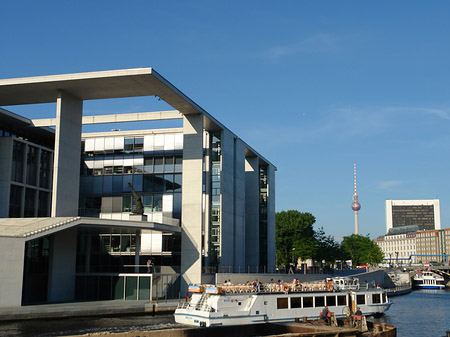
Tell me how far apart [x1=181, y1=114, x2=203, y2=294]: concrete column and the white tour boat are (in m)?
13.9

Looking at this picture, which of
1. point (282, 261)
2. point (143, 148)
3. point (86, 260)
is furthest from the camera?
point (282, 261)

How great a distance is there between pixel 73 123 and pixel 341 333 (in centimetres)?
3248

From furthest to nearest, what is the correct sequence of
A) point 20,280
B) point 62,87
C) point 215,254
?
point 215,254 → point 62,87 → point 20,280

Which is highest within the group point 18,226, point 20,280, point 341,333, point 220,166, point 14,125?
point 14,125

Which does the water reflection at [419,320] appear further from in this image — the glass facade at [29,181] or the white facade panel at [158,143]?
the glass facade at [29,181]

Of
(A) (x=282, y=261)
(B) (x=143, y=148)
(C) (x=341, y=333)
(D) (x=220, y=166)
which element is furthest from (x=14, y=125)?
(A) (x=282, y=261)

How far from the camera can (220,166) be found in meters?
63.5

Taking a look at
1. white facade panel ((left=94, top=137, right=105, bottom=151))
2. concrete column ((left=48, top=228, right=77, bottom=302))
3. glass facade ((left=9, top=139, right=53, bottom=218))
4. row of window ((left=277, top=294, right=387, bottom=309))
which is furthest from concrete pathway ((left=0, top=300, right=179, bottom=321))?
white facade panel ((left=94, top=137, right=105, bottom=151))

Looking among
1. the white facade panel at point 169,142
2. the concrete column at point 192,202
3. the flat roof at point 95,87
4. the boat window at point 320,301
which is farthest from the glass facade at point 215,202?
the boat window at point 320,301

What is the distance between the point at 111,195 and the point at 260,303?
3089cm

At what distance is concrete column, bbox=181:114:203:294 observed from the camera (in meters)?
56.3

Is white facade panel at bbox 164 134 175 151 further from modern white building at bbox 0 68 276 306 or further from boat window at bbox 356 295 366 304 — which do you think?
boat window at bbox 356 295 366 304

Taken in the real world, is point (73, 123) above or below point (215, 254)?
above

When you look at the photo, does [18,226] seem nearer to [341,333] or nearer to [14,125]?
[14,125]
